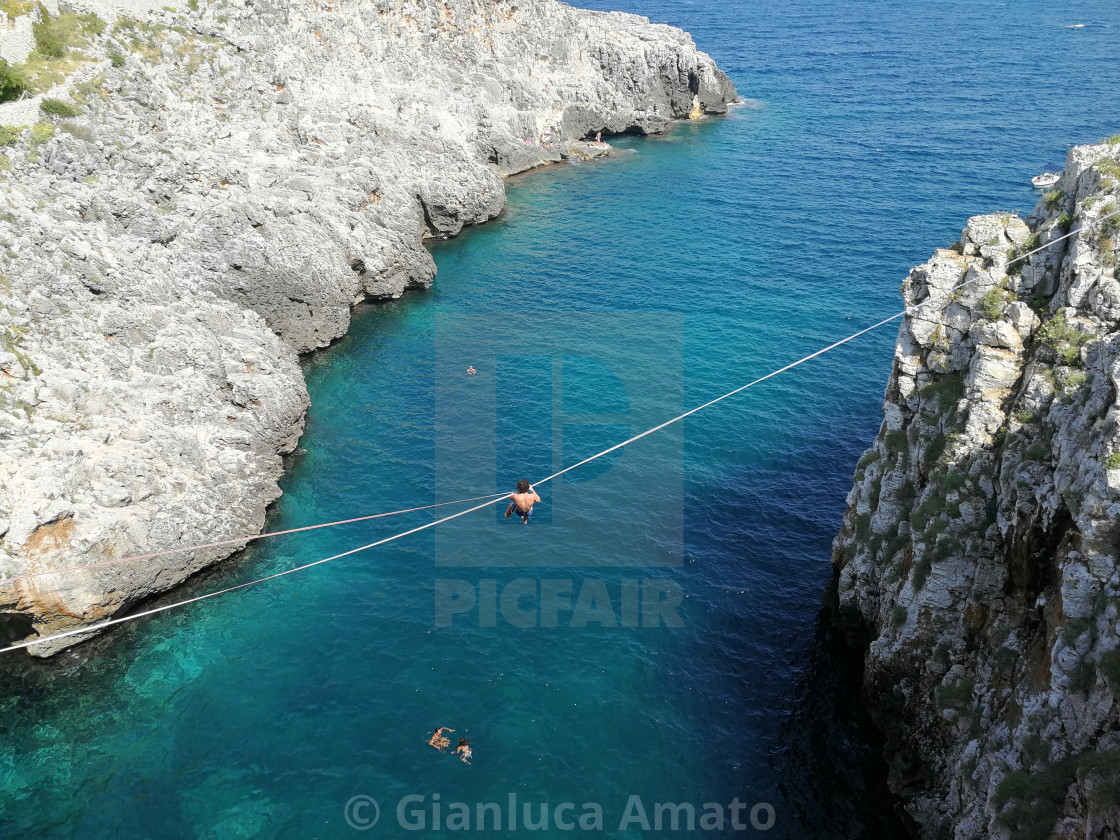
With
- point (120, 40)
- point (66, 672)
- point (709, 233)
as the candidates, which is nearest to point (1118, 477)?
point (66, 672)

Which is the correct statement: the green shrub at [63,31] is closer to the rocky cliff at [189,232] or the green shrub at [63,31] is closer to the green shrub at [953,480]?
the rocky cliff at [189,232]

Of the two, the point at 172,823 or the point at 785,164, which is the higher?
the point at 785,164

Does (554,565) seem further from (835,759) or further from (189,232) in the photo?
(189,232)

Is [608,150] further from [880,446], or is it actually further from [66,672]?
[66,672]

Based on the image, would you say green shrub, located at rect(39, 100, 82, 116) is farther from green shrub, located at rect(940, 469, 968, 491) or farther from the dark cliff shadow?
green shrub, located at rect(940, 469, 968, 491)

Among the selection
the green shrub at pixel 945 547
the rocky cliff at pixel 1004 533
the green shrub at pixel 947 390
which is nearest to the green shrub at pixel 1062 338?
the rocky cliff at pixel 1004 533

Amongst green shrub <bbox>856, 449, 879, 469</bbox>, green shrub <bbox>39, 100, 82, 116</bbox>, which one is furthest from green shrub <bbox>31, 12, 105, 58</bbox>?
green shrub <bbox>856, 449, 879, 469</bbox>
